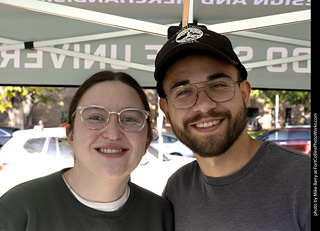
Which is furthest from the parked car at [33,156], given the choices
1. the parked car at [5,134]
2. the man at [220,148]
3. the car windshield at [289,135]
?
the car windshield at [289,135]

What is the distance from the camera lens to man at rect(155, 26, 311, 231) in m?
1.68

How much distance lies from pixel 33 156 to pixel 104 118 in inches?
208

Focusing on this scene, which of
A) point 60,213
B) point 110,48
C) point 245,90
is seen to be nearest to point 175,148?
point 110,48

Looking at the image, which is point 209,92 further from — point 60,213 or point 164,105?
point 60,213

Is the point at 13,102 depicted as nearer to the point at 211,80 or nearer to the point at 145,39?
the point at 145,39

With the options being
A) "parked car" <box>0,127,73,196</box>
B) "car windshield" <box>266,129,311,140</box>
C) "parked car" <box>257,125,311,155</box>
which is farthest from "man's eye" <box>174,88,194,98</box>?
"car windshield" <box>266,129,311,140</box>

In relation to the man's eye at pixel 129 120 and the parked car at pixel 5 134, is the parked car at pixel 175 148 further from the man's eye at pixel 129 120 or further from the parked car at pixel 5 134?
the man's eye at pixel 129 120

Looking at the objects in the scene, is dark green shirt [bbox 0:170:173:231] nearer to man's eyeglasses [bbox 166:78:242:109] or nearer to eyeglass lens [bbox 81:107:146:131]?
eyeglass lens [bbox 81:107:146:131]

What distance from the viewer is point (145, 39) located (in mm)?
3078

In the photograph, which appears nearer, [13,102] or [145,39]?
[145,39]

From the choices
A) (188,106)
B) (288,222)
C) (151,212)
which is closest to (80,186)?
(151,212)

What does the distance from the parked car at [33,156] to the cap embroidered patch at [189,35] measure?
15.8ft

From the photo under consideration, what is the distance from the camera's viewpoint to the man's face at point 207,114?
5.84ft
